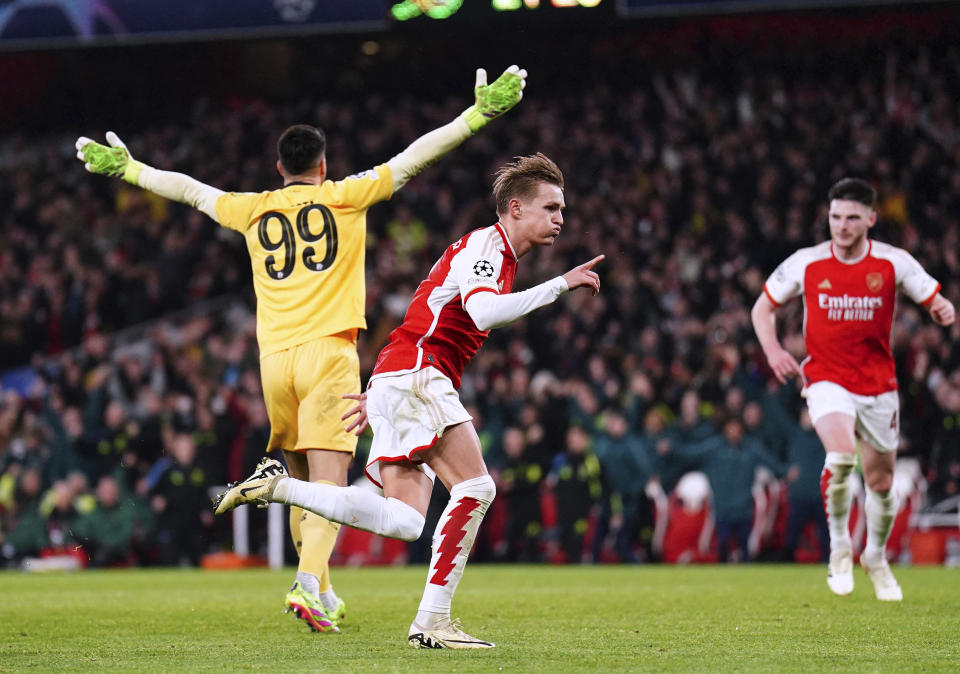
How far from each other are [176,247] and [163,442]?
5680 millimetres

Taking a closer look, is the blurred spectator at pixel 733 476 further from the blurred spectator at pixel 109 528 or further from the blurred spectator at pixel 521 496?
the blurred spectator at pixel 109 528


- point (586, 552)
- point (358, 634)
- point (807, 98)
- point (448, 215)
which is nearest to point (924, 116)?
point (807, 98)

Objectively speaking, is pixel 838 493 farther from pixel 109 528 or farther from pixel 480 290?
pixel 109 528

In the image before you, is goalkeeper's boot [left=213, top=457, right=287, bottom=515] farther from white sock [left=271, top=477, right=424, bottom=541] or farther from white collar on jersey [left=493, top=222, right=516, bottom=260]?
white collar on jersey [left=493, top=222, right=516, bottom=260]

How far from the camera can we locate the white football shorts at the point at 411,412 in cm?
557

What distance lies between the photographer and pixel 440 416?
5566mm

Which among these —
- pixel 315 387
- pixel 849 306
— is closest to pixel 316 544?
pixel 315 387

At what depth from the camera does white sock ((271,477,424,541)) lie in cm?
552

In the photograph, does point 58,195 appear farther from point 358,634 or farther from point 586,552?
point 358,634

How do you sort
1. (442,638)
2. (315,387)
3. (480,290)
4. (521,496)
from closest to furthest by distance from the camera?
(480,290)
(442,638)
(315,387)
(521,496)

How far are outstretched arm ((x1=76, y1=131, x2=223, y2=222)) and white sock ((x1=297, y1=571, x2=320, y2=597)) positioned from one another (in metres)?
1.86

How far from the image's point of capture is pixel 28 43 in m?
15.7

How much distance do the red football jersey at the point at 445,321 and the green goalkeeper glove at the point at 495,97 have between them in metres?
0.94

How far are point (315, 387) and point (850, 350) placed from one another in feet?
11.5
